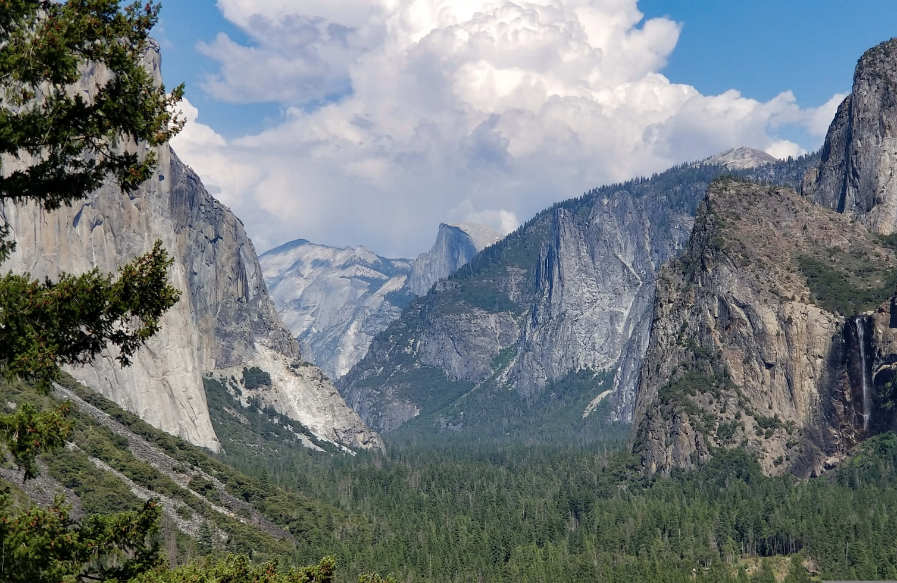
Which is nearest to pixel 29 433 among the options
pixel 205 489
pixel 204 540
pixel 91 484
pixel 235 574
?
pixel 235 574

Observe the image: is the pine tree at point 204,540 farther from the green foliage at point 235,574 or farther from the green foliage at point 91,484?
the green foliage at point 235,574

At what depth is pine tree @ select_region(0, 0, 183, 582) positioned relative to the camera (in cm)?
2606

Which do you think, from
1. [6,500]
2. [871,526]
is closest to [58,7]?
[6,500]

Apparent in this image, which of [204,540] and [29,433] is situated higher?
[29,433]

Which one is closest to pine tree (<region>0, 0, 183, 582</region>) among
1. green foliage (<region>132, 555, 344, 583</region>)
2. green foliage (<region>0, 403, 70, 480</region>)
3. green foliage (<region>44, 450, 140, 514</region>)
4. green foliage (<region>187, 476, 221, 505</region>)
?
green foliage (<region>0, 403, 70, 480</region>)

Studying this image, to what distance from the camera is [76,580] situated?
27.3m

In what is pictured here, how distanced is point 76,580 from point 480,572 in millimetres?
141611

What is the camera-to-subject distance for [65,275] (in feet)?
90.2

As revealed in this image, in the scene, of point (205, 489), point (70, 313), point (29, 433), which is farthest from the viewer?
point (205, 489)

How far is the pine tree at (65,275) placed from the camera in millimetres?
26062

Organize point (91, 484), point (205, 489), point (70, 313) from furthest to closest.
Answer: point (205, 489), point (91, 484), point (70, 313)

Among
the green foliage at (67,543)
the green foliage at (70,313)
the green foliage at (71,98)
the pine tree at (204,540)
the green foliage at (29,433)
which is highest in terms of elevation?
the green foliage at (71,98)

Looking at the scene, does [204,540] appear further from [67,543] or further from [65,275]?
[65,275]

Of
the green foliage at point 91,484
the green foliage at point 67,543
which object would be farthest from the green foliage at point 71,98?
the green foliage at point 91,484
